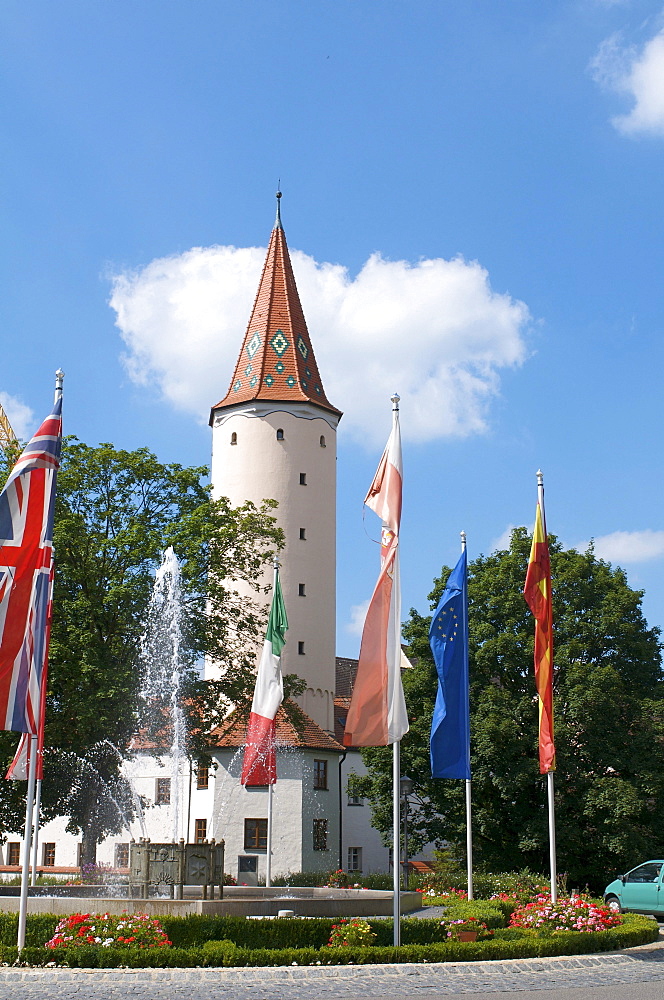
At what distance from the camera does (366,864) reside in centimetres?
5403

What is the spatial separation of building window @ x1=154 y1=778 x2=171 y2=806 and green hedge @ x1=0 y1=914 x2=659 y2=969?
33.8 meters

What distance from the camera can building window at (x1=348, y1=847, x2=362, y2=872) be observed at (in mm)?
53094

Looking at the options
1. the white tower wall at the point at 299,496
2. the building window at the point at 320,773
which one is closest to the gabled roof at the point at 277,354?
the white tower wall at the point at 299,496

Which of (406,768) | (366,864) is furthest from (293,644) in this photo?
(406,768)

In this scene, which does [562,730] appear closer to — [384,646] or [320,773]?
[320,773]

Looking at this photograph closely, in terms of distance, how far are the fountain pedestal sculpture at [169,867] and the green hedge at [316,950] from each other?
11.2ft

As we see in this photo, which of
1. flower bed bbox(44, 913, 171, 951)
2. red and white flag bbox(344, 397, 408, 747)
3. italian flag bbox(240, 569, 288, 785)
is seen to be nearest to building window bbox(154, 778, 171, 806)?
italian flag bbox(240, 569, 288, 785)

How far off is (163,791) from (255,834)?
244 inches

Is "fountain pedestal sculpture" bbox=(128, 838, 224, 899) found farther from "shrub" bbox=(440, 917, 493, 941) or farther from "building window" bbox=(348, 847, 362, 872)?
"building window" bbox=(348, 847, 362, 872)

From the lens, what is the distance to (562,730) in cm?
3538

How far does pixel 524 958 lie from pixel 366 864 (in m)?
38.1

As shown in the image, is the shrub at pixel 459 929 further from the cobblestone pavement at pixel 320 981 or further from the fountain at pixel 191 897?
the fountain at pixel 191 897

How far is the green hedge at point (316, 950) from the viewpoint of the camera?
49.8 feet

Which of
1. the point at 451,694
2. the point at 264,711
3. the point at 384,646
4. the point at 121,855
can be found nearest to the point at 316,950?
the point at 384,646
